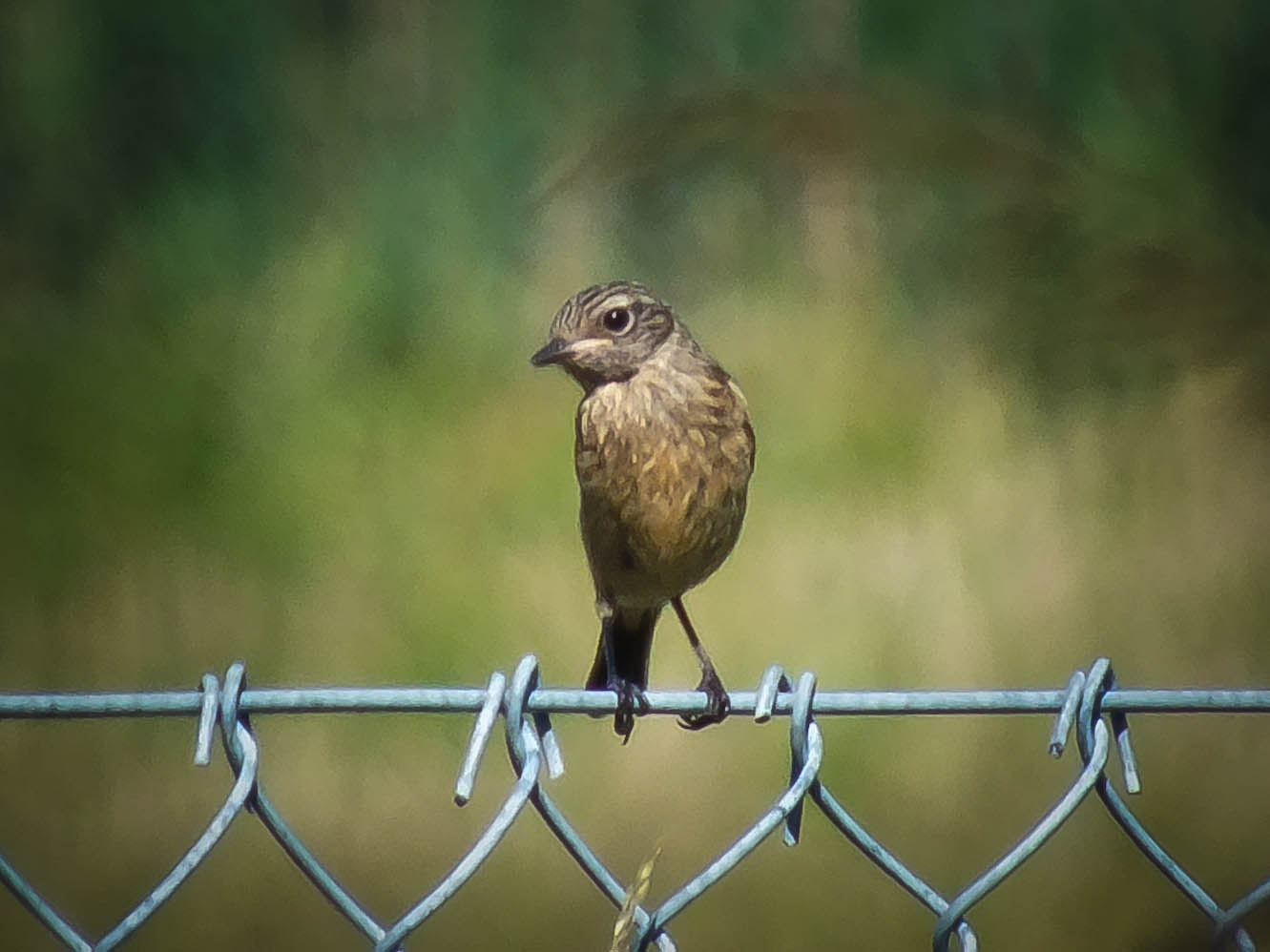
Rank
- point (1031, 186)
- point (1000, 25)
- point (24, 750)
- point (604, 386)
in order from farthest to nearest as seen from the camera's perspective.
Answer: point (24, 750) < point (1000, 25) < point (604, 386) < point (1031, 186)

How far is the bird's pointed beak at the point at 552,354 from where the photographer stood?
2.53 meters

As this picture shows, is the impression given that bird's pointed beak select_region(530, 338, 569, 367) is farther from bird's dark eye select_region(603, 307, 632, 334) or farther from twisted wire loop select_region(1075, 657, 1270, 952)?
twisted wire loop select_region(1075, 657, 1270, 952)

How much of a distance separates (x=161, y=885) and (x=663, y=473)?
4.01ft

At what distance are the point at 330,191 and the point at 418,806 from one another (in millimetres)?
953

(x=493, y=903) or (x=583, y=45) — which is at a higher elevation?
(x=583, y=45)

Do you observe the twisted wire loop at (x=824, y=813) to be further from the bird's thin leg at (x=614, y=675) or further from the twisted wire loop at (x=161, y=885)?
the bird's thin leg at (x=614, y=675)

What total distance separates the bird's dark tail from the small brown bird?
169mm

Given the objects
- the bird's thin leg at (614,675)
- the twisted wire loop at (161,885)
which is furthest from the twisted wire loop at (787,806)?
the bird's thin leg at (614,675)

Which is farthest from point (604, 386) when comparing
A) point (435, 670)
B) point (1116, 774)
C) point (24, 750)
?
point (24, 750)

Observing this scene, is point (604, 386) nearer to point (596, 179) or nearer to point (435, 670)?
point (596, 179)

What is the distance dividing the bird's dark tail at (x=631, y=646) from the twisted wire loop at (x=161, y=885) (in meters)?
1.47

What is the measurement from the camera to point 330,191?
10.7 ft

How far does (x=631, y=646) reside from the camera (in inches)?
115


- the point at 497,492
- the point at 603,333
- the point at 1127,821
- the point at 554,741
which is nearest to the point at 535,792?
the point at 554,741
